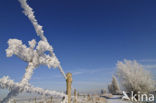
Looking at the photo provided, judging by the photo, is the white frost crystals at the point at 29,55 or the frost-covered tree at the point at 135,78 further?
the frost-covered tree at the point at 135,78

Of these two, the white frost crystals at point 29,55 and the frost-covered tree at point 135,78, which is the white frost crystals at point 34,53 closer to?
the white frost crystals at point 29,55

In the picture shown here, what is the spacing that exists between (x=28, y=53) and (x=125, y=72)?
22.3m

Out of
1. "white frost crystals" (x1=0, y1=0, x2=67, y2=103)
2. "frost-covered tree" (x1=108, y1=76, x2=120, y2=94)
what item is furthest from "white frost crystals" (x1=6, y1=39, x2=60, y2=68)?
"frost-covered tree" (x1=108, y1=76, x2=120, y2=94)

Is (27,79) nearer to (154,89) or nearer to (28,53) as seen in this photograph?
(28,53)

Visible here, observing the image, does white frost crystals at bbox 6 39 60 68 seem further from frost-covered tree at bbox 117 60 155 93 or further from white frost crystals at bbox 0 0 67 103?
frost-covered tree at bbox 117 60 155 93

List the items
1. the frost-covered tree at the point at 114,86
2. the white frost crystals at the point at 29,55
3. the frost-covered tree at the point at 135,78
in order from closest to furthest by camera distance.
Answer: the white frost crystals at the point at 29,55 < the frost-covered tree at the point at 135,78 < the frost-covered tree at the point at 114,86

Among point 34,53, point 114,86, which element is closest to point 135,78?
point 34,53

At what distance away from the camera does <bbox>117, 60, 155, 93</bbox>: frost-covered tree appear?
2067 centimetres

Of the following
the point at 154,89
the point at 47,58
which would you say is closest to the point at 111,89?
the point at 154,89

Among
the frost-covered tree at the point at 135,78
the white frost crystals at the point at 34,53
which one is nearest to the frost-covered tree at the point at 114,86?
the frost-covered tree at the point at 135,78

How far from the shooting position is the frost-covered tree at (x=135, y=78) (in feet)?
67.8

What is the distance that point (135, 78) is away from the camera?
21.0 m

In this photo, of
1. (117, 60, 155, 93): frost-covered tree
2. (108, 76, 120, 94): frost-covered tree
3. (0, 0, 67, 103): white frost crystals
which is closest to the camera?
(0, 0, 67, 103): white frost crystals

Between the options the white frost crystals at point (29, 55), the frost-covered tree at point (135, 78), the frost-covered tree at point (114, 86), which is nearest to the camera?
the white frost crystals at point (29, 55)
